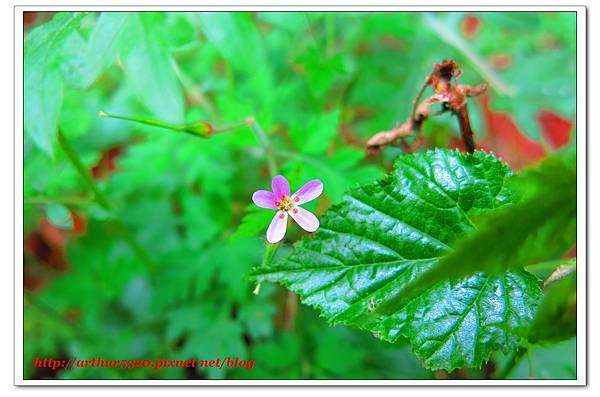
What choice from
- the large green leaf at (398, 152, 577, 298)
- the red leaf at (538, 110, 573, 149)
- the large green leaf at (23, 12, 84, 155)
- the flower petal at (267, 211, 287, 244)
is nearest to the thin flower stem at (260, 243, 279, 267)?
the flower petal at (267, 211, 287, 244)

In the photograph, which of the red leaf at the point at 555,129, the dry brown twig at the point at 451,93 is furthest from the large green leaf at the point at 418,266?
the red leaf at the point at 555,129

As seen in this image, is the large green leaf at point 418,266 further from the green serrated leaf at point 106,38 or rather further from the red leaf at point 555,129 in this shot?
the red leaf at point 555,129

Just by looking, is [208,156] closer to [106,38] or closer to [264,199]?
[106,38]

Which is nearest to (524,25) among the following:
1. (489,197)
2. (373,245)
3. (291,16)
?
(291,16)

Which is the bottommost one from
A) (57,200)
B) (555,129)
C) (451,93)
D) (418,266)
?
(418,266)

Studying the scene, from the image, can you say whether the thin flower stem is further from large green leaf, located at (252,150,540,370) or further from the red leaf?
the red leaf

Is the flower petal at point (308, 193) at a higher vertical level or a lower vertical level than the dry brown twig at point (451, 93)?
lower

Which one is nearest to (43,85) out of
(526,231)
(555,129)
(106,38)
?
(106,38)

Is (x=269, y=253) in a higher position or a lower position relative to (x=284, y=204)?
lower
